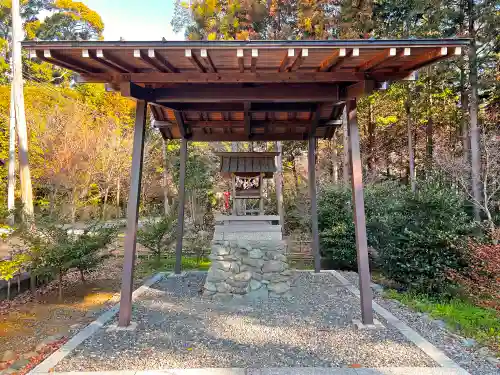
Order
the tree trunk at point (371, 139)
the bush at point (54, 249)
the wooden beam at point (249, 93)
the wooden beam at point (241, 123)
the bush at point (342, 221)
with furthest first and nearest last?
the tree trunk at point (371, 139) < the bush at point (342, 221) < the wooden beam at point (241, 123) < the bush at point (54, 249) < the wooden beam at point (249, 93)

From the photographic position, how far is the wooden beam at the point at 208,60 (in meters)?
3.04

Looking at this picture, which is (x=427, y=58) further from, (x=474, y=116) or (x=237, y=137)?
(x=474, y=116)

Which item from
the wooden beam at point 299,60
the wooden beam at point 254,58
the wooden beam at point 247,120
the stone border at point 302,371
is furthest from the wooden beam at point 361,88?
the stone border at point 302,371

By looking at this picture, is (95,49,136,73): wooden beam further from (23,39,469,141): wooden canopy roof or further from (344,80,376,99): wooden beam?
(344,80,376,99): wooden beam

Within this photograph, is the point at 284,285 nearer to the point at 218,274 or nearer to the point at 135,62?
the point at 218,274

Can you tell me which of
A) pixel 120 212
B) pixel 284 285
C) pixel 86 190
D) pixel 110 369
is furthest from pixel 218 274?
pixel 120 212

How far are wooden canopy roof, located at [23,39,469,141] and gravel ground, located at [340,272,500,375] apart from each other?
2.56m

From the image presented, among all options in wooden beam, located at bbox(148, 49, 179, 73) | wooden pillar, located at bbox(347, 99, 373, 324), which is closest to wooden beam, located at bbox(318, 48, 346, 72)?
wooden pillar, located at bbox(347, 99, 373, 324)

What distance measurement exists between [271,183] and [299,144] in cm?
263

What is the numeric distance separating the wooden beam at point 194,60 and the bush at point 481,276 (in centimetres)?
405

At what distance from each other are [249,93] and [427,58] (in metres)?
1.77

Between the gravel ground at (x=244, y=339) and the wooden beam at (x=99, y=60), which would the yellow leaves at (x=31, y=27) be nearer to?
the wooden beam at (x=99, y=60)

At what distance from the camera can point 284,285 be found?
4.96 meters

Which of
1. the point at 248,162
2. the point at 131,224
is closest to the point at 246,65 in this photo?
the point at 248,162
